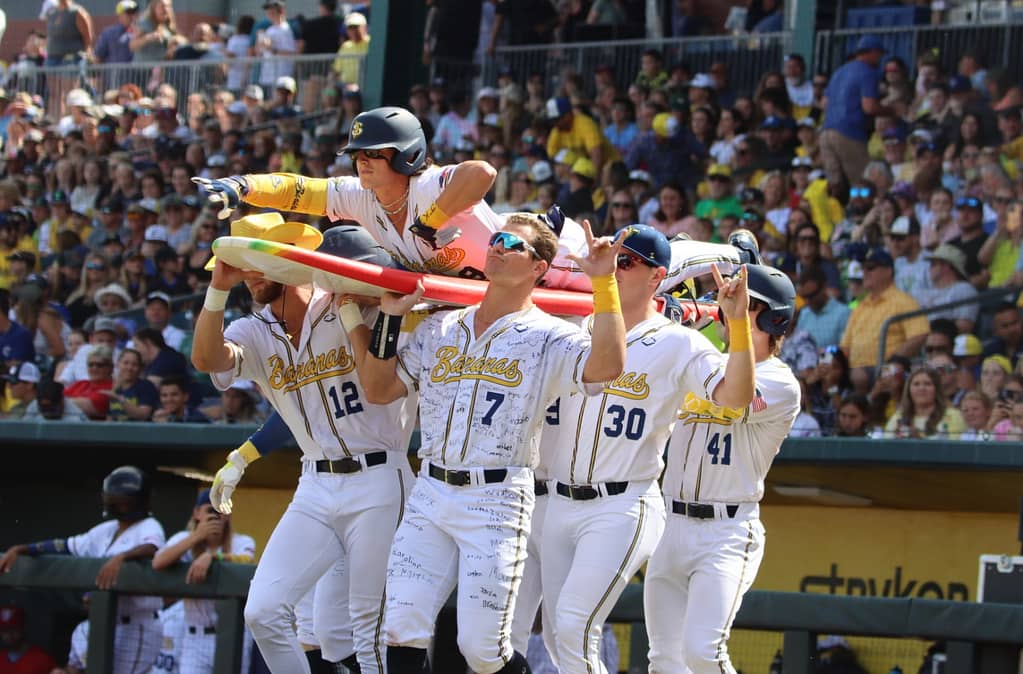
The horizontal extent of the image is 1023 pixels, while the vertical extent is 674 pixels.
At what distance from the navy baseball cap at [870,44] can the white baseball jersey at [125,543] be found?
633 centimetres

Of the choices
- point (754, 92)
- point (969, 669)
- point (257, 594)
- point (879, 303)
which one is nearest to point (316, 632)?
point (257, 594)

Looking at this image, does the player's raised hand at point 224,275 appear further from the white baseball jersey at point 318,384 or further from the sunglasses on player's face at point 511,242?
the sunglasses on player's face at point 511,242

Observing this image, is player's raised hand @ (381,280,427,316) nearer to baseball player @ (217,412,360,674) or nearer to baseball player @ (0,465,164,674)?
baseball player @ (217,412,360,674)

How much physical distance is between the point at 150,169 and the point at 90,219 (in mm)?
674

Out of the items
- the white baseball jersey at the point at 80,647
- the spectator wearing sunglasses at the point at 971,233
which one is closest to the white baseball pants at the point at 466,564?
the white baseball jersey at the point at 80,647

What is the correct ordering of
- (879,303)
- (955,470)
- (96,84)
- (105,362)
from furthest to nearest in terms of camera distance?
(96,84), (105,362), (879,303), (955,470)

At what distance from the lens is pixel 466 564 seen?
15.9 feet

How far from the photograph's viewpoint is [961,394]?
8180 millimetres

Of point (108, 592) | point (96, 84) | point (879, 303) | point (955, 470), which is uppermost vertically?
point (96, 84)

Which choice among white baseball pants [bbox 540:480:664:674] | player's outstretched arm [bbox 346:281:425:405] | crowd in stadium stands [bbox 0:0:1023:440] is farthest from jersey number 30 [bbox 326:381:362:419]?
crowd in stadium stands [bbox 0:0:1023:440]

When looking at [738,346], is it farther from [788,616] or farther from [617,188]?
[617,188]

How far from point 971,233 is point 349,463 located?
5.25 meters

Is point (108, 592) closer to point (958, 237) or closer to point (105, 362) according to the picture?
point (105, 362)

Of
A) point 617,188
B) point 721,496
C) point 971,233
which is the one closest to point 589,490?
point 721,496
